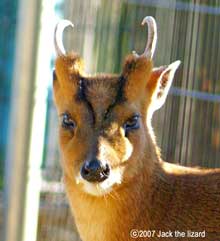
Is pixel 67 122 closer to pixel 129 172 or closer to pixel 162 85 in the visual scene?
pixel 129 172

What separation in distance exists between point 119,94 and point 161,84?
32cm

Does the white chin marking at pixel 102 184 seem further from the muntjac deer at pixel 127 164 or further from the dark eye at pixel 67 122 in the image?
the dark eye at pixel 67 122

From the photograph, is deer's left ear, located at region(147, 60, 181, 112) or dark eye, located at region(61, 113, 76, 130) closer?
dark eye, located at region(61, 113, 76, 130)

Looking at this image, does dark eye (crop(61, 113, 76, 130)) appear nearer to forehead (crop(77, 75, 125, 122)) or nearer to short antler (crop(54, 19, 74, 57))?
forehead (crop(77, 75, 125, 122))

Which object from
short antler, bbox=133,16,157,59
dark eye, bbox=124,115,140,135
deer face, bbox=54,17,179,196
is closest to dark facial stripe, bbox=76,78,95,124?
deer face, bbox=54,17,179,196

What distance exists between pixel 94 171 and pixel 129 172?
0.38 meters

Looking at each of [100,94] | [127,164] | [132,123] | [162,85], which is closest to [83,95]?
[100,94]

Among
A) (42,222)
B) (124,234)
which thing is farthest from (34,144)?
(42,222)

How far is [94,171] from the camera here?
8.59ft

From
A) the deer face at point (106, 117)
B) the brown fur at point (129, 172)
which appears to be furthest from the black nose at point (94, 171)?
the brown fur at point (129, 172)

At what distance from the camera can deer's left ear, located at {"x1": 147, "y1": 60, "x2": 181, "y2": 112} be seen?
314 centimetres

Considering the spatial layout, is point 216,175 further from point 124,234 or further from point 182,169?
point 124,234

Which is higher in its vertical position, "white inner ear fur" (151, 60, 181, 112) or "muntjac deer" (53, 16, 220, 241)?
"white inner ear fur" (151, 60, 181, 112)

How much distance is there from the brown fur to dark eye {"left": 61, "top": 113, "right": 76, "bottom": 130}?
0.07ft
